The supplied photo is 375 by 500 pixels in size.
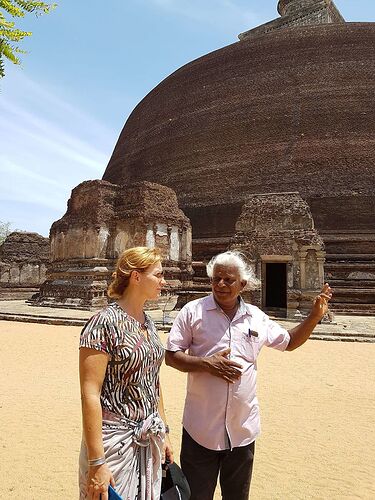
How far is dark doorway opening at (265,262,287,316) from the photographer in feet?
50.1

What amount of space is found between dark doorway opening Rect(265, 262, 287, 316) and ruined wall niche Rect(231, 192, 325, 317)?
202 centimetres

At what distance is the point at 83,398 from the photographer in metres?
1.54

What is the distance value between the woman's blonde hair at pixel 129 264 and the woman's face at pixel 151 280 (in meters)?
0.02

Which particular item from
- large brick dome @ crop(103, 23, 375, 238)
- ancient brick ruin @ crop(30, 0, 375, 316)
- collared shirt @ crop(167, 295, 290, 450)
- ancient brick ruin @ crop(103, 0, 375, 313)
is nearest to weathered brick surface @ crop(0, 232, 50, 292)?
ancient brick ruin @ crop(30, 0, 375, 316)

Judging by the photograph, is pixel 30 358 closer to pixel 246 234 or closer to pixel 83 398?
pixel 83 398

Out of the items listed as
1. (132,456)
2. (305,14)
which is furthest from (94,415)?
(305,14)

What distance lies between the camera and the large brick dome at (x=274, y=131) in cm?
1769

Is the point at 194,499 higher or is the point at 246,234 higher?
the point at 246,234

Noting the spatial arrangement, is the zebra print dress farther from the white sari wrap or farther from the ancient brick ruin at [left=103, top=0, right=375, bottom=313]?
the ancient brick ruin at [left=103, top=0, right=375, bottom=313]

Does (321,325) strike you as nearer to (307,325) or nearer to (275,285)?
(275,285)

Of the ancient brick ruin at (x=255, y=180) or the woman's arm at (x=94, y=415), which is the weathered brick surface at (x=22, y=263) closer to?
→ the ancient brick ruin at (x=255, y=180)

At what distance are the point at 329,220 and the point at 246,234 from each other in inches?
215

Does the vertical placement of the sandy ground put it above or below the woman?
below

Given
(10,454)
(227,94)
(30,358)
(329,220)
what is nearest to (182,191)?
(227,94)
